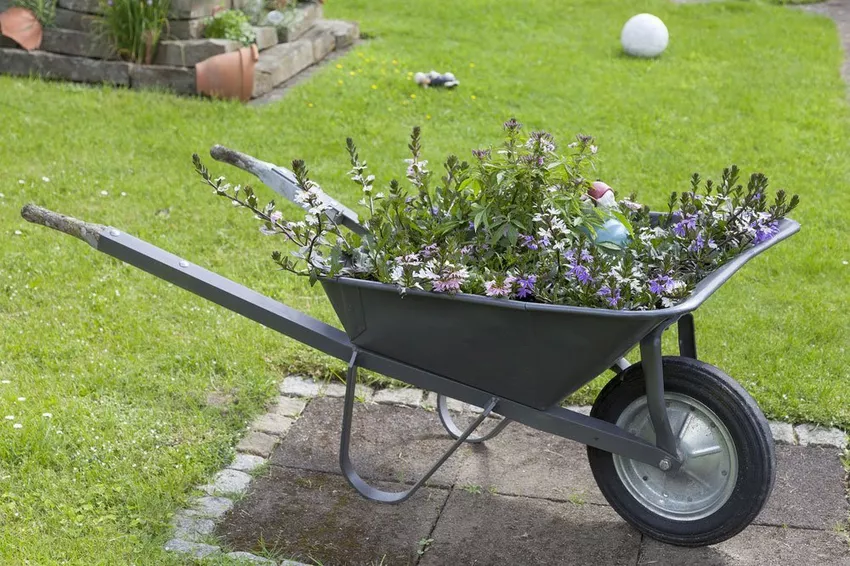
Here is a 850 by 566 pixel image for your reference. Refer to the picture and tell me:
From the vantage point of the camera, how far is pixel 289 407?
11.9 ft

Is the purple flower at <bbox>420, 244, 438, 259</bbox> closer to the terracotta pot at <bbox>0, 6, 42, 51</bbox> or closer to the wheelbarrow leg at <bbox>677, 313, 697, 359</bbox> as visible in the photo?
the wheelbarrow leg at <bbox>677, 313, 697, 359</bbox>

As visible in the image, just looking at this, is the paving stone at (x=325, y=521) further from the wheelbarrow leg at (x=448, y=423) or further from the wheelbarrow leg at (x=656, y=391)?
the wheelbarrow leg at (x=656, y=391)

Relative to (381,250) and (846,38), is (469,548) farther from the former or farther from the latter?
(846,38)

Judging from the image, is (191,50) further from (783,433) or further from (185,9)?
(783,433)

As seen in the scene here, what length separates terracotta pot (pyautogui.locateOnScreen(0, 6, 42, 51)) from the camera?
7047mm

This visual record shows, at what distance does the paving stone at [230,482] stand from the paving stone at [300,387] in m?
0.52

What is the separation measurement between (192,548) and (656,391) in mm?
1335

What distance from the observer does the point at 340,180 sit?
563cm

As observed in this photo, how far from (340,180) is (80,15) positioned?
271 centimetres

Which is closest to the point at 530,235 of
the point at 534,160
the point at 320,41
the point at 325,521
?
the point at 534,160

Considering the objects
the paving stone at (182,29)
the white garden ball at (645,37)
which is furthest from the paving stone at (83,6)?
the white garden ball at (645,37)

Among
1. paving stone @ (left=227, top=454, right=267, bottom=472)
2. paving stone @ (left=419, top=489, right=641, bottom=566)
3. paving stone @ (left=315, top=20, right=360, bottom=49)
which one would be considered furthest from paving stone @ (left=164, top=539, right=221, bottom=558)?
paving stone @ (left=315, top=20, right=360, bottom=49)

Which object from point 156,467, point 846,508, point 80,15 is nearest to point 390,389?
point 156,467

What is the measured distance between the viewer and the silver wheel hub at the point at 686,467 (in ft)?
9.02
